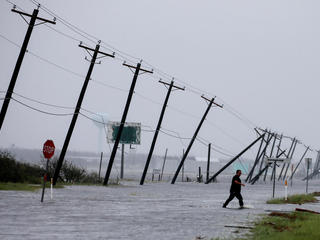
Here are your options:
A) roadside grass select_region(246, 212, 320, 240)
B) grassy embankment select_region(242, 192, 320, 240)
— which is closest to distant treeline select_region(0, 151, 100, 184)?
grassy embankment select_region(242, 192, 320, 240)

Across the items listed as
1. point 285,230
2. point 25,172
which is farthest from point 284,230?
point 25,172

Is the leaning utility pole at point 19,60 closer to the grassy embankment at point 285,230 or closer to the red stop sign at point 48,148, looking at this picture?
the red stop sign at point 48,148

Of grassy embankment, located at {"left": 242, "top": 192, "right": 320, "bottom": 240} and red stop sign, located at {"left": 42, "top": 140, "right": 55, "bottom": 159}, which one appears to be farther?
red stop sign, located at {"left": 42, "top": 140, "right": 55, "bottom": 159}

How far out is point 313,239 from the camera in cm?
1172

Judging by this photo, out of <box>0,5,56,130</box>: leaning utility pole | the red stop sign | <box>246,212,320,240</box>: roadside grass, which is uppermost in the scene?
<box>0,5,56,130</box>: leaning utility pole

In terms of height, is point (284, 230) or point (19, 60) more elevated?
point (19, 60)

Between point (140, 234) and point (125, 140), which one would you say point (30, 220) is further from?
point (125, 140)

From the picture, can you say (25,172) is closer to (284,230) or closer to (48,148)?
(48,148)

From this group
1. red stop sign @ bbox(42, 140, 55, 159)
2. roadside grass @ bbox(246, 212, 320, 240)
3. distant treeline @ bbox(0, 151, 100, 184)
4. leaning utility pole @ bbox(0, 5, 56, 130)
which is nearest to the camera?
roadside grass @ bbox(246, 212, 320, 240)

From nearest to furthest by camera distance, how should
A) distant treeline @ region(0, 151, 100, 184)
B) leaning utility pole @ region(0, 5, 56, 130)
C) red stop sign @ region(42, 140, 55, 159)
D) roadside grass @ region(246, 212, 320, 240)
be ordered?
roadside grass @ region(246, 212, 320, 240) < red stop sign @ region(42, 140, 55, 159) < leaning utility pole @ region(0, 5, 56, 130) < distant treeline @ region(0, 151, 100, 184)

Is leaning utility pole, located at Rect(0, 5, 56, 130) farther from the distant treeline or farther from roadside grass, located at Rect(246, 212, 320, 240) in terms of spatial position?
roadside grass, located at Rect(246, 212, 320, 240)

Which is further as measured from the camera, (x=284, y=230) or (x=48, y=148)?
(x=48, y=148)

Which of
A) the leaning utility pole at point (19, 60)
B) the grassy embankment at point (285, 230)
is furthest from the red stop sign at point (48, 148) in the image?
the grassy embankment at point (285, 230)

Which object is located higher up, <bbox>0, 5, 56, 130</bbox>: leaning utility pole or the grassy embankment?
<bbox>0, 5, 56, 130</bbox>: leaning utility pole
